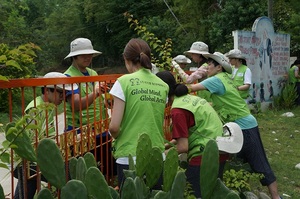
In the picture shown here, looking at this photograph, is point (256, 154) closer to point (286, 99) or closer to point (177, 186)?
point (177, 186)

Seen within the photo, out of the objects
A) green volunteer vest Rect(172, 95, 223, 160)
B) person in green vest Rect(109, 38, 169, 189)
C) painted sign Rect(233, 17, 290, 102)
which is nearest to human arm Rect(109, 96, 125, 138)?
person in green vest Rect(109, 38, 169, 189)

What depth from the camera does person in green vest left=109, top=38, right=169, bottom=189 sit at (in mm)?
3430

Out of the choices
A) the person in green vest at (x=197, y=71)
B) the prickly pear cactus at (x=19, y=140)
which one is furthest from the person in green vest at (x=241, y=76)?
the prickly pear cactus at (x=19, y=140)

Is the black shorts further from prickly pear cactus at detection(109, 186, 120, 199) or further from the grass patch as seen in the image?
prickly pear cactus at detection(109, 186, 120, 199)

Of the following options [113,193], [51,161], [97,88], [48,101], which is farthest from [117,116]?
[51,161]

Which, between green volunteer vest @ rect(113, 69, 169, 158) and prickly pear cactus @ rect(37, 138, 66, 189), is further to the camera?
green volunteer vest @ rect(113, 69, 169, 158)

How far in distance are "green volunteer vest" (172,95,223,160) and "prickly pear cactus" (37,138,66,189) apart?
1.68 meters

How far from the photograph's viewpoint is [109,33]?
50.2m

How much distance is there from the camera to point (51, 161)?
233cm

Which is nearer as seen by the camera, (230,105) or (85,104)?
(85,104)

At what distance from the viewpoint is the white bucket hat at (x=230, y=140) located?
3963 mm

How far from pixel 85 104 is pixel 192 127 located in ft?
2.90

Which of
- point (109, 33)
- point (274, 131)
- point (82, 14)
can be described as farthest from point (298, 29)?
point (82, 14)

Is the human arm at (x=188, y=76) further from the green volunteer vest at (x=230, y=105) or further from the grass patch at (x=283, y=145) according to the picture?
the grass patch at (x=283, y=145)
